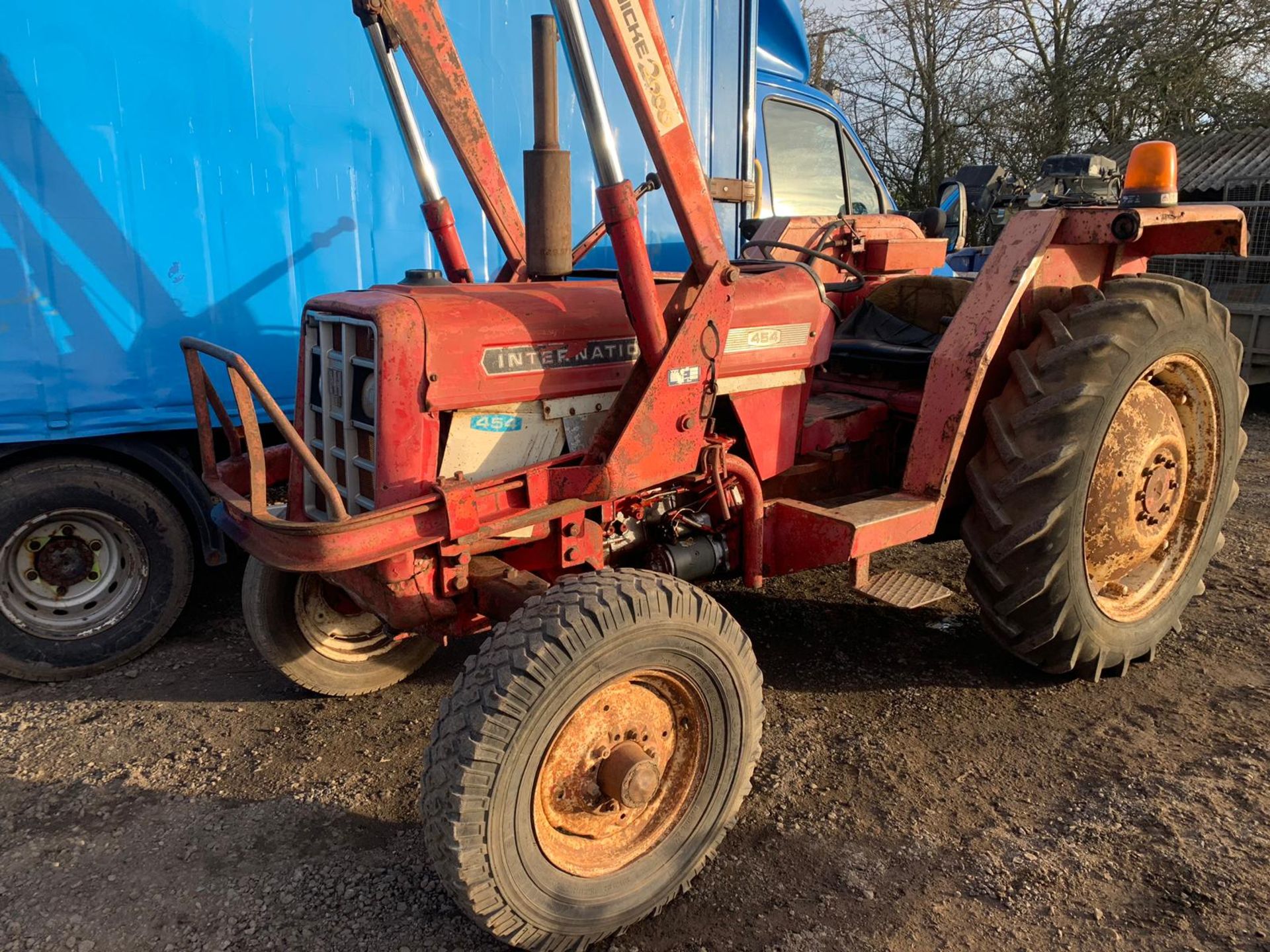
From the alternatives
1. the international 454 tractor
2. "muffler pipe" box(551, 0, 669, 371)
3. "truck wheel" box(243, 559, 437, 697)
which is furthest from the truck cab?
"truck wheel" box(243, 559, 437, 697)

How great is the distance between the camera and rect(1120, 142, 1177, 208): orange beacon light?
357 cm

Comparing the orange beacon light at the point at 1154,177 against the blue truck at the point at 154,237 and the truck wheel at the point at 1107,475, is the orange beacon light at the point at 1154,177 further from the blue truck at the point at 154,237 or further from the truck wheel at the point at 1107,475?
the blue truck at the point at 154,237

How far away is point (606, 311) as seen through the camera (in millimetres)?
3062

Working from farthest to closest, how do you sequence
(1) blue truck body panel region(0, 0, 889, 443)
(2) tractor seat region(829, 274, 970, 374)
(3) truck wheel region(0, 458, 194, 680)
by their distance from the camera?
1. (2) tractor seat region(829, 274, 970, 374)
2. (3) truck wheel region(0, 458, 194, 680)
3. (1) blue truck body panel region(0, 0, 889, 443)

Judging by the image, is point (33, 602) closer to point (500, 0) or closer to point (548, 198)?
point (548, 198)

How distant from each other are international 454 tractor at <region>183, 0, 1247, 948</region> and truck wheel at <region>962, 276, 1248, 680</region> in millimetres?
15

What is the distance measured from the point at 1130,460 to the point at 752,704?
200 centimetres

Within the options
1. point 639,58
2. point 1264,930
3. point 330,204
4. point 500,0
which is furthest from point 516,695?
point 500,0

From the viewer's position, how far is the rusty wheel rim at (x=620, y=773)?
2422mm

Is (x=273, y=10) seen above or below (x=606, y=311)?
above

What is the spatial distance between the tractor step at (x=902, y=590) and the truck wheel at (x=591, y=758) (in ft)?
2.95

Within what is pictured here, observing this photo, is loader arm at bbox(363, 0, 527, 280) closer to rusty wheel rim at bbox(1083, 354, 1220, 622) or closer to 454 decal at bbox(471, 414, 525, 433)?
454 decal at bbox(471, 414, 525, 433)

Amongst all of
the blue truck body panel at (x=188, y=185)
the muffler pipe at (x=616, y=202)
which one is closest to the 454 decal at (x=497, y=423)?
the muffler pipe at (x=616, y=202)

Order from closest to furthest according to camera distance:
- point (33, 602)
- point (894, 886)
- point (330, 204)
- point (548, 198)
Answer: point (894, 886) → point (548, 198) → point (33, 602) → point (330, 204)
